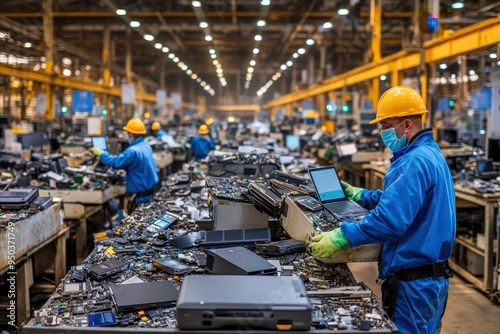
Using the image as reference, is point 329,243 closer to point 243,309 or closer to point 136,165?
point 243,309

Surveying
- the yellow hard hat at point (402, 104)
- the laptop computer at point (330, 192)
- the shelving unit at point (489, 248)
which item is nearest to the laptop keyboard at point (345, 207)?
the laptop computer at point (330, 192)

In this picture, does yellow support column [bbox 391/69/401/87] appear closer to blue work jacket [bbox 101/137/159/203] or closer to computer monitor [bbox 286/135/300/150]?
computer monitor [bbox 286/135/300/150]

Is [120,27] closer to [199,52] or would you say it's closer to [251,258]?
[199,52]

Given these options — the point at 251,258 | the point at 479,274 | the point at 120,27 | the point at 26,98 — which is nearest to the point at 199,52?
the point at 120,27

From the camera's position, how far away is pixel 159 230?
420 centimetres

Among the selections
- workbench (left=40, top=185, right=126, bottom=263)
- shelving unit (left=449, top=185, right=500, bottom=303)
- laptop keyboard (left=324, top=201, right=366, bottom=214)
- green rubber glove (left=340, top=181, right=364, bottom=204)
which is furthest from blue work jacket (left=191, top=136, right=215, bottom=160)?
laptop keyboard (left=324, top=201, right=366, bottom=214)

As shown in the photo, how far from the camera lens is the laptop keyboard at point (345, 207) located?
3350mm

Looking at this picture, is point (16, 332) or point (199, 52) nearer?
point (16, 332)

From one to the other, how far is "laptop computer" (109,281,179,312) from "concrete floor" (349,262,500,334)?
10.1 feet

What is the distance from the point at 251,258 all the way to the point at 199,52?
2596cm

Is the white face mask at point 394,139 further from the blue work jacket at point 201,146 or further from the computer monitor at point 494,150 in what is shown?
the blue work jacket at point 201,146

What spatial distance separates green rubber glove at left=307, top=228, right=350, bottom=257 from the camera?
Result: 284 centimetres

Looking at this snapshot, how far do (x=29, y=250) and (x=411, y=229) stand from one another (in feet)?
10.9

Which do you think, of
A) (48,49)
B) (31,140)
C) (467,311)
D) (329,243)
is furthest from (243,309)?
(48,49)
